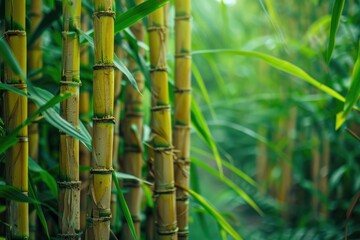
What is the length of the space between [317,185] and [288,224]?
16cm

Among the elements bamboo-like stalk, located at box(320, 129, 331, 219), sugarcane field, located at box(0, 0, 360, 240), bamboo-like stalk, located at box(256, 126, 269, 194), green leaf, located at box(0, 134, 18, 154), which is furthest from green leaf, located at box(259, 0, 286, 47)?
bamboo-like stalk, located at box(256, 126, 269, 194)

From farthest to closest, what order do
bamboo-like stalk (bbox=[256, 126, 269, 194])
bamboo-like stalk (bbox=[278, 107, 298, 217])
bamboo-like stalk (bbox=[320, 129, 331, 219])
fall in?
bamboo-like stalk (bbox=[256, 126, 269, 194]) → bamboo-like stalk (bbox=[278, 107, 298, 217]) → bamboo-like stalk (bbox=[320, 129, 331, 219])

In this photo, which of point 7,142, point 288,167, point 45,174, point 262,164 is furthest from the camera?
point 262,164

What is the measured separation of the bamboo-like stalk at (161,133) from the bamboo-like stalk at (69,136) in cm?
15

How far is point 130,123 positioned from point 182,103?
0.16 m

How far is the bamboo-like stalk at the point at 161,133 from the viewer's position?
0.67 meters

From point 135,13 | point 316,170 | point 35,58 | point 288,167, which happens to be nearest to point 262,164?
point 288,167

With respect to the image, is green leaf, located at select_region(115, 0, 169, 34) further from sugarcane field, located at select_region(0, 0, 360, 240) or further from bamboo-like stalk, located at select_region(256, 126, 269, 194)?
bamboo-like stalk, located at select_region(256, 126, 269, 194)

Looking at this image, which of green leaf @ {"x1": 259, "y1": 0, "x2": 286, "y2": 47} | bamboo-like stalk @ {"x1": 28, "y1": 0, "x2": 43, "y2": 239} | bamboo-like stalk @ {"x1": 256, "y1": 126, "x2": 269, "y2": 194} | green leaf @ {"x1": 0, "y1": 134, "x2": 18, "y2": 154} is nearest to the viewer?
green leaf @ {"x1": 0, "y1": 134, "x2": 18, "y2": 154}

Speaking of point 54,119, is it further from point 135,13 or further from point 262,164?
point 262,164

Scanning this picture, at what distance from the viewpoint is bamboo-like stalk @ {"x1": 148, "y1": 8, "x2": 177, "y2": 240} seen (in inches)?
26.5

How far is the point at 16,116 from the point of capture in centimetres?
53

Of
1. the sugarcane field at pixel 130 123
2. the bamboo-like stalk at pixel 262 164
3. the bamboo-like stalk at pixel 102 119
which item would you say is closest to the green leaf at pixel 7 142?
the sugarcane field at pixel 130 123

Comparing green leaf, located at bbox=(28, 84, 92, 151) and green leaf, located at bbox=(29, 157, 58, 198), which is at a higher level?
green leaf, located at bbox=(28, 84, 92, 151)
